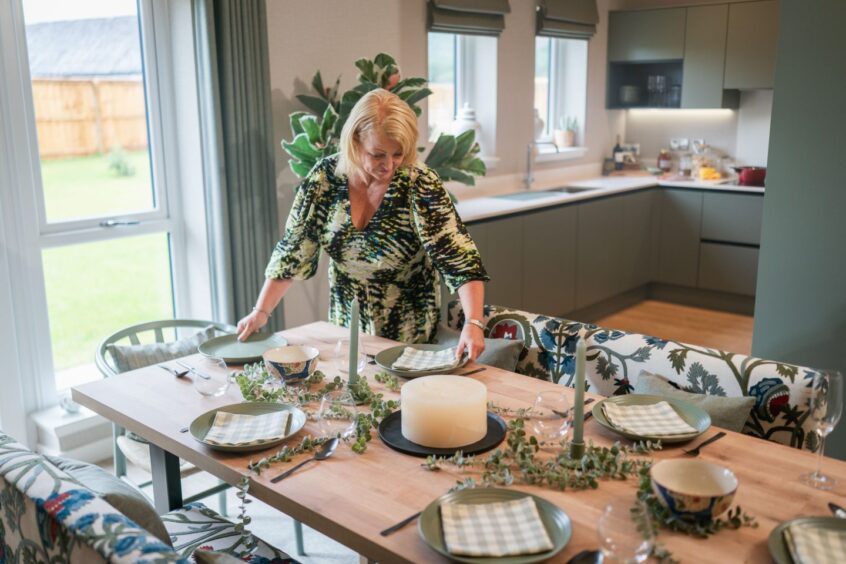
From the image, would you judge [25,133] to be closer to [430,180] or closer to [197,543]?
[430,180]

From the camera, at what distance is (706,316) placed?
5.84 meters

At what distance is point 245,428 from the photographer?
1.90 m

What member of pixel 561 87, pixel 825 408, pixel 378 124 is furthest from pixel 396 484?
pixel 561 87

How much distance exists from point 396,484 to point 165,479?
29.5 inches

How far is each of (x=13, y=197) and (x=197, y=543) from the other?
189 centimetres

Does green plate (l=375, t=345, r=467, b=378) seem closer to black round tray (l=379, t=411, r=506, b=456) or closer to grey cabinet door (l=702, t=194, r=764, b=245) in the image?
black round tray (l=379, t=411, r=506, b=456)

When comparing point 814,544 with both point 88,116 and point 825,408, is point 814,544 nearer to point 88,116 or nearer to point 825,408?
point 825,408

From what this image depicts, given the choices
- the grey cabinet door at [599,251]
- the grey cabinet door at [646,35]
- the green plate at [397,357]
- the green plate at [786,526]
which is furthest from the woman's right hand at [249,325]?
the grey cabinet door at [646,35]

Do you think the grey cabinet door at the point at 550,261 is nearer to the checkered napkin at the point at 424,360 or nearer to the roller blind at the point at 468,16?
the roller blind at the point at 468,16

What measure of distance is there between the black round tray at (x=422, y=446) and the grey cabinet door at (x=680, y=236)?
4.33 meters

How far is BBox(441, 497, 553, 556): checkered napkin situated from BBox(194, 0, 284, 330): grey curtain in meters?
2.36

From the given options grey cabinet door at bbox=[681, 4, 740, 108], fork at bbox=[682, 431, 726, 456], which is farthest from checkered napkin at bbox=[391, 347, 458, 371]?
grey cabinet door at bbox=[681, 4, 740, 108]

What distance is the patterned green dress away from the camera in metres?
2.50

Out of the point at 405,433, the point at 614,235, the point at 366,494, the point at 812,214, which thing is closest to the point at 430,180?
the point at 405,433
